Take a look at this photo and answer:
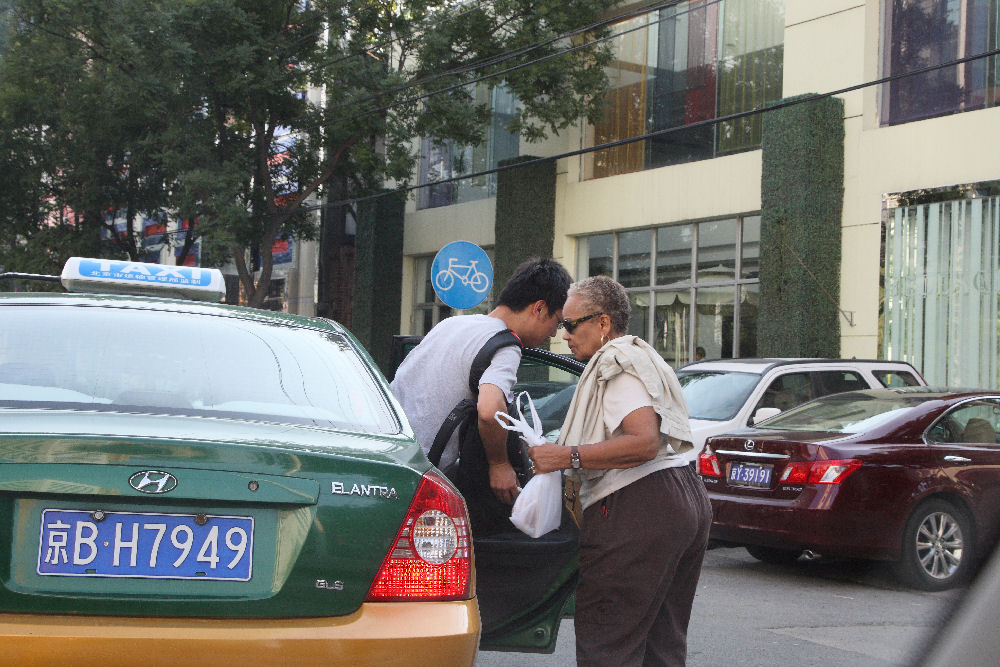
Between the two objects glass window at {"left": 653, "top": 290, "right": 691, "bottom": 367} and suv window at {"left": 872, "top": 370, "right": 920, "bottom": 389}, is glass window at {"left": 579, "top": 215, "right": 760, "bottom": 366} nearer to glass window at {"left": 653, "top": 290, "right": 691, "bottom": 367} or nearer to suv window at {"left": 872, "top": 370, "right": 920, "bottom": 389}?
glass window at {"left": 653, "top": 290, "right": 691, "bottom": 367}

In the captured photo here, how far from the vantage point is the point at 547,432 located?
5.09 metres

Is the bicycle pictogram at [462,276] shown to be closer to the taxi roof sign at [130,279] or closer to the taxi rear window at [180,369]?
the taxi roof sign at [130,279]

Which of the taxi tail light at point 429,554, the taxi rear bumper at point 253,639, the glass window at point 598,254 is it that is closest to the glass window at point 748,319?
the glass window at point 598,254

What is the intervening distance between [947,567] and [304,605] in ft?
20.4

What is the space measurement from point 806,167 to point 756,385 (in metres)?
7.35

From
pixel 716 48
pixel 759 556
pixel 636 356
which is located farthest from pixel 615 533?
pixel 716 48

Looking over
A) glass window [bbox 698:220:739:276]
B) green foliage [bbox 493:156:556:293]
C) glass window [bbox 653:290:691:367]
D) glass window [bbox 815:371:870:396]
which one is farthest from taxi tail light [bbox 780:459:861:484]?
green foliage [bbox 493:156:556:293]

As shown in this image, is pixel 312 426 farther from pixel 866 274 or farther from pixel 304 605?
pixel 866 274

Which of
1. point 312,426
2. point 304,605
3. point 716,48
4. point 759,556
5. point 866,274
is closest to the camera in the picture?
point 304,605

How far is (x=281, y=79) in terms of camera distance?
22250mm

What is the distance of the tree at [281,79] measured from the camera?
21.1 metres

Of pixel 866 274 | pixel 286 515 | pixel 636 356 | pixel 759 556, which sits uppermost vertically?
pixel 866 274

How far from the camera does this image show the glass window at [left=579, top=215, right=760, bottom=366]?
17859mm

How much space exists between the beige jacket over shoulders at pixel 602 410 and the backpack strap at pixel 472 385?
349 millimetres
